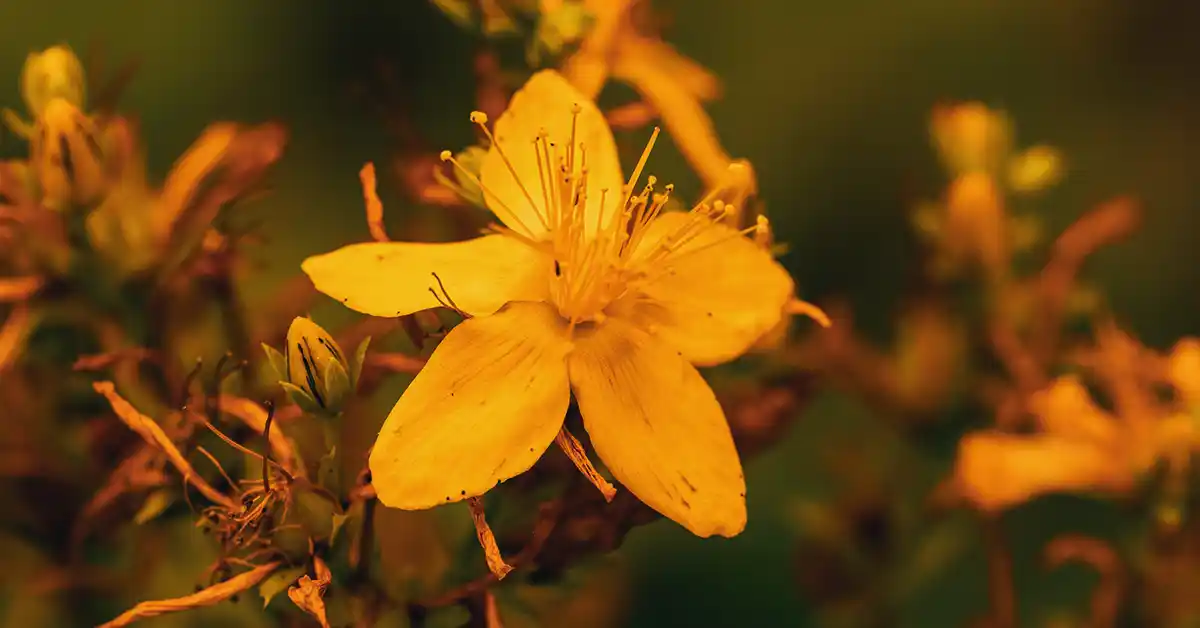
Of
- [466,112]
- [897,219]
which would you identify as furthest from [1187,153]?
[466,112]

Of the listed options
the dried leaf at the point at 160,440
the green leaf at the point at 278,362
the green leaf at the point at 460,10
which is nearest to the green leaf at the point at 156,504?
the dried leaf at the point at 160,440

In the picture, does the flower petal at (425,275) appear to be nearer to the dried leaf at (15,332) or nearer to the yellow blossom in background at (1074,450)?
the dried leaf at (15,332)

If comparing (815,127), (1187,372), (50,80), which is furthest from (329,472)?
(815,127)

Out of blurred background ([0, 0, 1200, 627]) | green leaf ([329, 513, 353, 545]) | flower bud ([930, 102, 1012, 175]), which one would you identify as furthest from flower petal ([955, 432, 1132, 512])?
green leaf ([329, 513, 353, 545])

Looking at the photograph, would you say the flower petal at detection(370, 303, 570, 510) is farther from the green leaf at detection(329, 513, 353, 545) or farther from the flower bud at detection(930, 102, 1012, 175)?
the flower bud at detection(930, 102, 1012, 175)

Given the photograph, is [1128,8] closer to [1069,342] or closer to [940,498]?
[1069,342]

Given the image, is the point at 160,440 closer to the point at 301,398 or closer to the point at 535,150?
the point at 301,398

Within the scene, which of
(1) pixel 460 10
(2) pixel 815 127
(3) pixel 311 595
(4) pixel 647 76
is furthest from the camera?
(2) pixel 815 127
